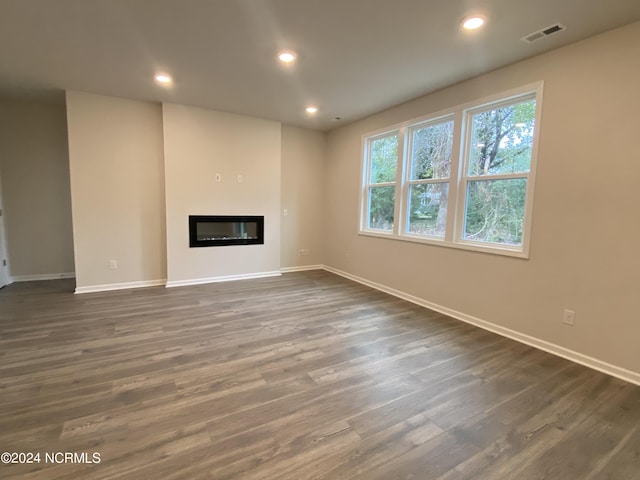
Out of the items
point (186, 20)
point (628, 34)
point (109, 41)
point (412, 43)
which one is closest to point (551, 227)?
point (628, 34)

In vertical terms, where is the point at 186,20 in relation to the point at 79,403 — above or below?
above

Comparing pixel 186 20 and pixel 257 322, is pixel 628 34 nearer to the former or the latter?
pixel 186 20

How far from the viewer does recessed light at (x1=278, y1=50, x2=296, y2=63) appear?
2.81 metres

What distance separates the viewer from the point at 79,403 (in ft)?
6.31

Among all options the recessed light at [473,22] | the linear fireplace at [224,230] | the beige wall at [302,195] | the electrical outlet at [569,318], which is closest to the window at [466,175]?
the electrical outlet at [569,318]

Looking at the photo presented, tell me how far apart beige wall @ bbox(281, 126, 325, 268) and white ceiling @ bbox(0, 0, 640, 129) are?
1.75 metres

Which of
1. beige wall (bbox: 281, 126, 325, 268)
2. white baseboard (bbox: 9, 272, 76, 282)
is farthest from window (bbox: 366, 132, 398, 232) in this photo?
white baseboard (bbox: 9, 272, 76, 282)

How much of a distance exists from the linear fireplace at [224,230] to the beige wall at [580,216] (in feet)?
10.8

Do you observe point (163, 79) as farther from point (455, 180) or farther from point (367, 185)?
point (455, 180)

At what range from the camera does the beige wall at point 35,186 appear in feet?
14.8

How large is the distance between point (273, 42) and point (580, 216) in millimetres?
2984

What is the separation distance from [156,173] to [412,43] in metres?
3.83

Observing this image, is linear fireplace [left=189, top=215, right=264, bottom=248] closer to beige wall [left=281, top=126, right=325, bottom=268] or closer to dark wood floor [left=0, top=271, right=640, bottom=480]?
beige wall [left=281, top=126, right=325, bottom=268]

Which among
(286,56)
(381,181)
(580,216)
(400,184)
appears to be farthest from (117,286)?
(580,216)
